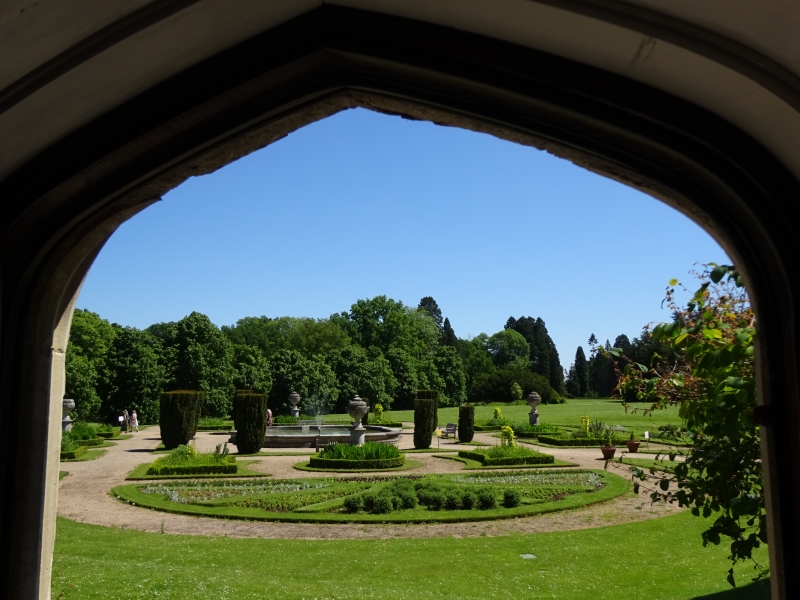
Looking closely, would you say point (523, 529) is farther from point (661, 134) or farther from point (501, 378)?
point (501, 378)

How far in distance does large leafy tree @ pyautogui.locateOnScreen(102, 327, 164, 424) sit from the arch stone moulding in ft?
109

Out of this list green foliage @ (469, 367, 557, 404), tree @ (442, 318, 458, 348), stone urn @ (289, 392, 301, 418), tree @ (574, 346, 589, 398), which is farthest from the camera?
tree @ (442, 318, 458, 348)

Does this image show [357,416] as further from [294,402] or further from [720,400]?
[720,400]

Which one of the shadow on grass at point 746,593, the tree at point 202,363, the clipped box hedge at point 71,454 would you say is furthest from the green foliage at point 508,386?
the shadow on grass at point 746,593

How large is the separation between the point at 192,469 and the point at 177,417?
6117 mm

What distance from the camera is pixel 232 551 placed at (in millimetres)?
8836

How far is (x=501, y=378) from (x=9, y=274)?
1973 inches

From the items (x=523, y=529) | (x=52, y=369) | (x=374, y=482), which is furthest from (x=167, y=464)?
(x=52, y=369)

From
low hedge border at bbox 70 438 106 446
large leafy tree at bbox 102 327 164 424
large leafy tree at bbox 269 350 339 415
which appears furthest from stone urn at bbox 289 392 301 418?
low hedge border at bbox 70 438 106 446

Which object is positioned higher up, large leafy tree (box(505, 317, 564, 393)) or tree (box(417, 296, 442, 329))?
tree (box(417, 296, 442, 329))

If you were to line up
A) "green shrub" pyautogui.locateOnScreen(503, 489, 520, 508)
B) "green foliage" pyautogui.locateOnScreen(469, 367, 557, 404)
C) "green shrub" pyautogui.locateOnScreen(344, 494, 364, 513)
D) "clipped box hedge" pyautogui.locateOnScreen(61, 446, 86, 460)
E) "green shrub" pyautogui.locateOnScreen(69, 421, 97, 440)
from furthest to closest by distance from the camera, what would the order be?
"green foliage" pyautogui.locateOnScreen(469, 367, 557, 404), "green shrub" pyautogui.locateOnScreen(69, 421, 97, 440), "clipped box hedge" pyautogui.locateOnScreen(61, 446, 86, 460), "green shrub" pyautogui.locateOnScreen(503, 489, 520, 508), "green shrub" pyautogui.locateOnScreen(344, 494, 364, 513)

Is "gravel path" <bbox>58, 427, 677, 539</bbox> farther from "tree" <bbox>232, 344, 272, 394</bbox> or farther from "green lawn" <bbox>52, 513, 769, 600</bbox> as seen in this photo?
"tree" <bbox>232, 344, 272, 394</bbox>

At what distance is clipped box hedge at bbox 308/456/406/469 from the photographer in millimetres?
17156

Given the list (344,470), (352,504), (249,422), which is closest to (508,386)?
(249,422)
